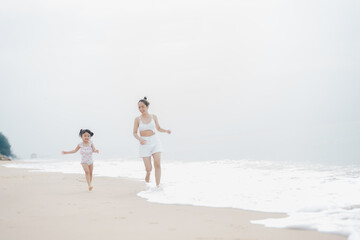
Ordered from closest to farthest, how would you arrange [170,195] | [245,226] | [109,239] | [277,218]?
[109,239] → [245,226] → [277,218] → [170,195]

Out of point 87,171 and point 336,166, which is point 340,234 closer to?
point 87,171

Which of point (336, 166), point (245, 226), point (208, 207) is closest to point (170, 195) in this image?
point (208, 207)

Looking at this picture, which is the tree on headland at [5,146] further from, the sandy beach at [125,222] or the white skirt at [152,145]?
the sandy beach at [125,222]

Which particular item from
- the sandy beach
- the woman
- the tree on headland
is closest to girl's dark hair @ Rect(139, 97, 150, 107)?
the woman

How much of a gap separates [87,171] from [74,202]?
7.37ft

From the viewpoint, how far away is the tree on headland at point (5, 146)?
51.5 m

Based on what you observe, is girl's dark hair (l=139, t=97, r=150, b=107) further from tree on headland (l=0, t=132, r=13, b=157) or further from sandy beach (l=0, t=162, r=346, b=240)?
tree on headland (l=0, t=132, r=13, b=157)

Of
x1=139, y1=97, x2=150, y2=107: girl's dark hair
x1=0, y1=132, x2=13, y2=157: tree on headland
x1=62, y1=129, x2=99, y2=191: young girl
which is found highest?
x1=139, y1=97, x2=150, y2=107: girl's dark hair

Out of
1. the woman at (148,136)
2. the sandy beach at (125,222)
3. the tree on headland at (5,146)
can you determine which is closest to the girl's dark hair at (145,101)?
the woman at (148,136)

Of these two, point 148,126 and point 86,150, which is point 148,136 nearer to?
point 148,126

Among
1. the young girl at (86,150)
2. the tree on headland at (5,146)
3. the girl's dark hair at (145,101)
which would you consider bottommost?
the tree on headland at (5,146)

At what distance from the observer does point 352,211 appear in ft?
15.7

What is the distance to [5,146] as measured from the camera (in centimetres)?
5216

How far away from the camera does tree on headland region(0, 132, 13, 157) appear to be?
51487 millimetres
